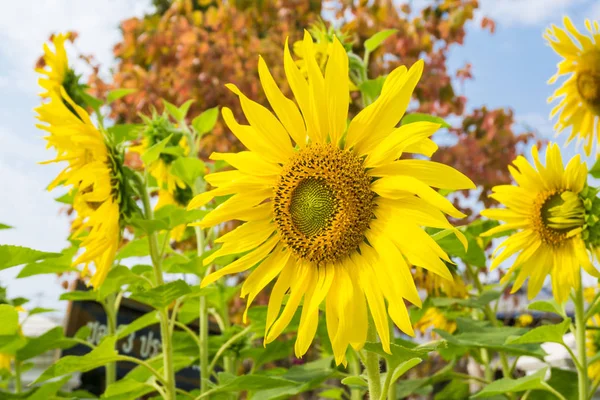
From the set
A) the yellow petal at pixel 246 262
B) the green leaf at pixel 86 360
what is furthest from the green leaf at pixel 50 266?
the yellow petal at pixel 246 262

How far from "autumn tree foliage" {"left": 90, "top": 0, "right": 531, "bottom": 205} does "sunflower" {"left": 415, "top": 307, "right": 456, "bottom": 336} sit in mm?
2644

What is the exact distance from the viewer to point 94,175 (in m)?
1.30

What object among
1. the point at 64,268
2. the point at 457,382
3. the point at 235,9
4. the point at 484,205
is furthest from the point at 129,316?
the point at 235,9

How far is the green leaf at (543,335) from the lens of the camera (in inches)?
45.1

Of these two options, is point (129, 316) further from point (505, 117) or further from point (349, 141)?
point (505, 117)

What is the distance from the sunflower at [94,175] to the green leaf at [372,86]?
0.59m

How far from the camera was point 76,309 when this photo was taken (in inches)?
79.2

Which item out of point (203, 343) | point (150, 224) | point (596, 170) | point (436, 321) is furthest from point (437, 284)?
point (150, 224)

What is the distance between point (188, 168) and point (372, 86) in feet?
1.70

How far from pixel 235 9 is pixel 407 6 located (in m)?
1.64

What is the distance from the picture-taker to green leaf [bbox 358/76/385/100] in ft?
4.32

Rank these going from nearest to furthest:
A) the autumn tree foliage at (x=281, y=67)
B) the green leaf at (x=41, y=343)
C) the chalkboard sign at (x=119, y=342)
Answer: the green leaf at (x=41, y=343), the chalkboard sign at (x=119, y=342), the autumn tree foliage at (x=281, y=67)

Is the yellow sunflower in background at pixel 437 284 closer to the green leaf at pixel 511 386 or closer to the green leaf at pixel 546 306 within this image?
the green leaf at pixel 546 306

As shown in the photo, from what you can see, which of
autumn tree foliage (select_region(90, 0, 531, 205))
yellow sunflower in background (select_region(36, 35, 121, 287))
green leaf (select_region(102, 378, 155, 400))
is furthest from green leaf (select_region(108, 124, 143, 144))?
autumn tree foliage (select_region(90, 0, 531, 205))
